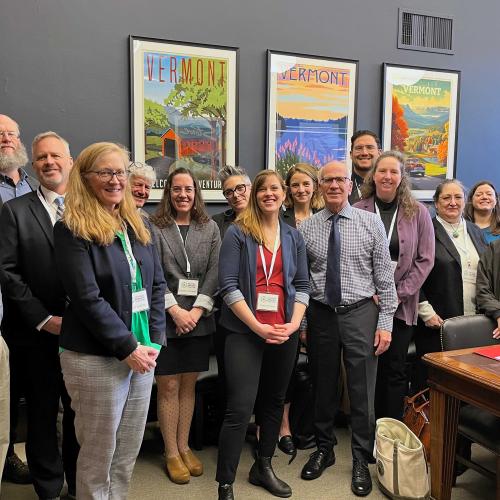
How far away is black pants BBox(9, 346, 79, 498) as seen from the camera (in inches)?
88.8

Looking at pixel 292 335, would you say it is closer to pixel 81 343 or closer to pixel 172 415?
pixel 172 415

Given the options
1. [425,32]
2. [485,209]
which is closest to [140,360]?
[485,209]

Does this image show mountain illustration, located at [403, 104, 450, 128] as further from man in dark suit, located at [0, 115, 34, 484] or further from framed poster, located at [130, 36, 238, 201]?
man in dark suit, located at [0, 115, 34, 484]

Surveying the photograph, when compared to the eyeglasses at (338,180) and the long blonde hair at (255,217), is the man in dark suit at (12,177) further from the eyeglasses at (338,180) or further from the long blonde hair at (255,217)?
the eyeglasses at (338,180)

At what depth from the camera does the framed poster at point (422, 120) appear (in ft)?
14.5

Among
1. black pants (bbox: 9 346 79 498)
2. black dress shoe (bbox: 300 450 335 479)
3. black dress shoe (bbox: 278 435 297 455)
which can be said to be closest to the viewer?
black pants (bbox: 9 346 79 498)

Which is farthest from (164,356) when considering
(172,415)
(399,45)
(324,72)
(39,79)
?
(399,45)

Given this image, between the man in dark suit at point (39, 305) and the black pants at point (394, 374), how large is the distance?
1.66 m

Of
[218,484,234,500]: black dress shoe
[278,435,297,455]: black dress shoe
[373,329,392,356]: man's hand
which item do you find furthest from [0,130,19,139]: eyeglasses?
[278,435,297,455]: black dress shoe

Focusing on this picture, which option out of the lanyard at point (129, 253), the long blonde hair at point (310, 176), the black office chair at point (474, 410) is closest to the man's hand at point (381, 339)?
the black office chair at point (474, 410)

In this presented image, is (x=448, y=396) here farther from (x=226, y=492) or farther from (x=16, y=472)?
(x=16, y=472)

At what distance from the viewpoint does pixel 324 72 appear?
13.6 ft

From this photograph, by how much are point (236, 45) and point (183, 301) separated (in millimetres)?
2171

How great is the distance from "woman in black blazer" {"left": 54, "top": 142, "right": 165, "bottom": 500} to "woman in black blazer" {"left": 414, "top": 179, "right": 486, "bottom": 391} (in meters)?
1.81
